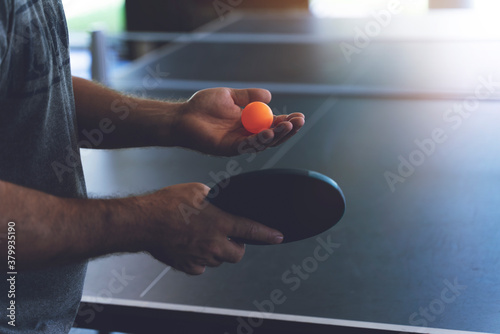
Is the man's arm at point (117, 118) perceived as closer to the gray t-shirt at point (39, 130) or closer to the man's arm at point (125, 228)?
the gray t-shirt at point (39, 130)

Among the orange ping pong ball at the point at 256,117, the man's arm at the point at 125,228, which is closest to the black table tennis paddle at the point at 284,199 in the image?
the man's arm at the point at 125,228

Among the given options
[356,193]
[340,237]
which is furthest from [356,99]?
[340,237]

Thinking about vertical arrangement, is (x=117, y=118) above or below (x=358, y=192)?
above

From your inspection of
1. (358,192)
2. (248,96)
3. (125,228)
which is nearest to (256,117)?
(248,96)

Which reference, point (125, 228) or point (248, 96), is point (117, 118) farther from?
point (125, 228)

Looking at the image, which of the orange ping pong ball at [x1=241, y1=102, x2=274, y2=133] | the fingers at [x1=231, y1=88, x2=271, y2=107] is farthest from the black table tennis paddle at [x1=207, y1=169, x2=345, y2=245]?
the fingers at [x1=231, y1=88, x2=271, y2=107]

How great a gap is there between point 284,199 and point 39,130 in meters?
0.40

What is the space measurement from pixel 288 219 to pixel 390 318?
0.33m

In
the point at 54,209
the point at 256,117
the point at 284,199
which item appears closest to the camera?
the point at 54,209

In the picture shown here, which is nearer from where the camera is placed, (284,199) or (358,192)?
(284,199)

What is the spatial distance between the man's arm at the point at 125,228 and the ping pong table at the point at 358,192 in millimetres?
289

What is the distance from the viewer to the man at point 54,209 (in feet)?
2.95

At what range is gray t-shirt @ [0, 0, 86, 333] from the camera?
3.12ft

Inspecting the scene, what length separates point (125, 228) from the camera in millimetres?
955
